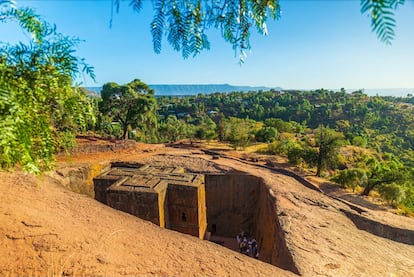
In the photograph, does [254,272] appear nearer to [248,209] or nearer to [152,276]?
[152,276]

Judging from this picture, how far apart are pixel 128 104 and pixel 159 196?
14.8 meters

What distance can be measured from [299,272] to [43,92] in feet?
22.9

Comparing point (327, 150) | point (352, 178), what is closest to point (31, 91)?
point (352, 178)

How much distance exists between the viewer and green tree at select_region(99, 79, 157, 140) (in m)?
22.0

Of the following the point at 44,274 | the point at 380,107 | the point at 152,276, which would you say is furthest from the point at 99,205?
the point at 380,107

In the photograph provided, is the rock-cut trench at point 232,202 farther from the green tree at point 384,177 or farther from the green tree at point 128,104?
the green tree at point 384,177

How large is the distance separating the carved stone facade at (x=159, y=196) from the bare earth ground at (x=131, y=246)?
7.30 feet

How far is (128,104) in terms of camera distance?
22656mm

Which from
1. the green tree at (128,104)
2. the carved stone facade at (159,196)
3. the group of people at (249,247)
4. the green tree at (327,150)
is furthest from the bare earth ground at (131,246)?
the green tree at (128,104)

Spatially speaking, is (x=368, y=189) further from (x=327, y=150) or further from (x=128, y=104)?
(x=128, y=104)

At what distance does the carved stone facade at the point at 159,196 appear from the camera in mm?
10172

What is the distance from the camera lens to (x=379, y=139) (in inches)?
Result: 1879

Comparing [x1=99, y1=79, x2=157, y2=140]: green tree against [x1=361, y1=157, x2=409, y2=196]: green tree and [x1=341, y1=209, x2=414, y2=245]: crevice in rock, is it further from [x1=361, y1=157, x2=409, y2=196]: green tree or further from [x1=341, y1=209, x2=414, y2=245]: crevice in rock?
[x1=361, y1=157, x2=409, y2=196]: green tree

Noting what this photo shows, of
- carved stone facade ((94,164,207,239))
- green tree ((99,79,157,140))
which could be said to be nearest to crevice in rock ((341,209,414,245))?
carved stone facade ((94,164,207,239))
